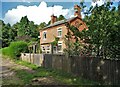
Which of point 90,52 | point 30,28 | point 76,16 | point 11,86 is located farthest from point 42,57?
point 30,28

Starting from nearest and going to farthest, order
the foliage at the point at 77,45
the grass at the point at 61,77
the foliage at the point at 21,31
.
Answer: the grass at the point at 61,77
the foliage at the point at 77,45
the foliage at the point at 21,31

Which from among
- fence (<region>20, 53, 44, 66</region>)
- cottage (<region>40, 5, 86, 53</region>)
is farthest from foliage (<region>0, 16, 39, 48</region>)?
fence (<region>20, 53, 44, 66</region>)

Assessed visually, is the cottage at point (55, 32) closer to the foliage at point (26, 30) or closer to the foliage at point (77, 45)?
the foliage at point (77, 45)

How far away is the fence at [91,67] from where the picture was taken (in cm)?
1077

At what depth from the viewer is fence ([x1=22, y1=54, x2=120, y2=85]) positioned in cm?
1077

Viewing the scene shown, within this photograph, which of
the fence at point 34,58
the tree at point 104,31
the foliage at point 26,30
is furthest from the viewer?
the foliage at point 26,30

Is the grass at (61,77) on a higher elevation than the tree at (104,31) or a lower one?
lower

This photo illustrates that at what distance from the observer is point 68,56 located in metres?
15.6

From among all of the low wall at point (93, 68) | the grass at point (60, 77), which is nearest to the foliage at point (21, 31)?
the grass at point (60, 77)

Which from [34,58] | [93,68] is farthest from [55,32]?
[93,68]

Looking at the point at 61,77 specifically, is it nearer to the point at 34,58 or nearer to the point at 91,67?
the point at 91,67

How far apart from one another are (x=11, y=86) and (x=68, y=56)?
5.70m

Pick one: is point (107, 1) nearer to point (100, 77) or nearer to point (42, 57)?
point (100, 77)

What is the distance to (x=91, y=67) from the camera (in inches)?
493
